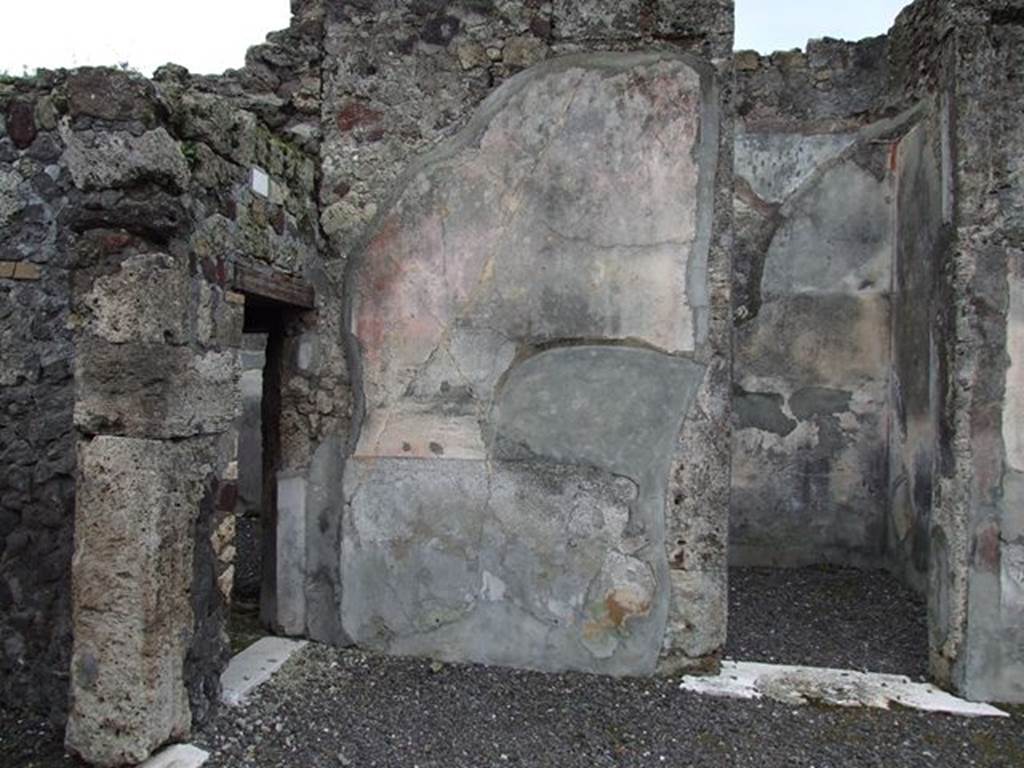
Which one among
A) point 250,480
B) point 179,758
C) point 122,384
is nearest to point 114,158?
point 122,384

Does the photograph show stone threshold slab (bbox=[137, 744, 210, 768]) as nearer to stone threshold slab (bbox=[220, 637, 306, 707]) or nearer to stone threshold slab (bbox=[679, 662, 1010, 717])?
stone threshold slab (bbox=[220, 637, 306, 707])

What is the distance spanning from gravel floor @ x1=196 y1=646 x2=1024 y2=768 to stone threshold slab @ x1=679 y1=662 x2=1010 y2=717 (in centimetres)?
7

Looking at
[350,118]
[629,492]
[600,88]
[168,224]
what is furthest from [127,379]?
[600,88]

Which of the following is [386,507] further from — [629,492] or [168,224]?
[168,224]

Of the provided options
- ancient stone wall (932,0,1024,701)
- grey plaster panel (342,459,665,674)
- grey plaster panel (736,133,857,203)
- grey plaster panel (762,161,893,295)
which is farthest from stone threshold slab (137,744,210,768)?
grey plaster panel (736,133,857,203)

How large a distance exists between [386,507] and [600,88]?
2187 millimetres

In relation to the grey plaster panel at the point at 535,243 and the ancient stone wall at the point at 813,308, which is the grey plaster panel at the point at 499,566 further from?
the ancient stone wall at the point at 813,308

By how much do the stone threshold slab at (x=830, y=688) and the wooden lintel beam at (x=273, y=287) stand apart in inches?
96.4

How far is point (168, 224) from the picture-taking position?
2.57 meters

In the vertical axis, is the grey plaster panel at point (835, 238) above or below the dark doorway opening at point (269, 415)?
above

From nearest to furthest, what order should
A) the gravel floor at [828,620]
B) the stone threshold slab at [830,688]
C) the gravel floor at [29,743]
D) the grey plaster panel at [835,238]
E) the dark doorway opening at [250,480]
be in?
1. the gravel floor at [29,743]
2. the stone threshold slab at [830,688]
3. the gravel floor at [828,620]
4. the dark doorway opening at [250,480]
5. the grey plaster panel at [835,238]

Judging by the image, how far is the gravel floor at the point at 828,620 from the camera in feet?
12.3

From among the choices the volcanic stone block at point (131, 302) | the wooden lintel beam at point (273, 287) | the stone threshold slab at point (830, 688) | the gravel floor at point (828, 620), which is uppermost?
the wooden lintel beam at point (273, 287)

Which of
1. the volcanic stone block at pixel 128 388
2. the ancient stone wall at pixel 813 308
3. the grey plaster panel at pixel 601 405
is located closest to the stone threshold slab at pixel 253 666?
the volcanic stone block at pixel 128 388
